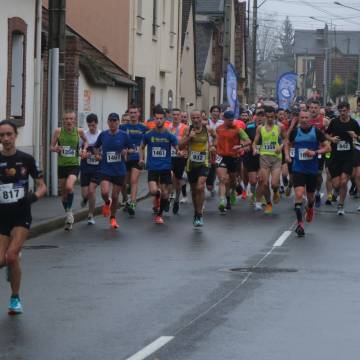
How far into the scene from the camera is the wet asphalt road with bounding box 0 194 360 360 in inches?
346

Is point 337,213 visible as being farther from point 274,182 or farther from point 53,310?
point 53,310

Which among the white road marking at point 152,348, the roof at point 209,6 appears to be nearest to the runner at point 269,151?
the white road marking at point 152,348

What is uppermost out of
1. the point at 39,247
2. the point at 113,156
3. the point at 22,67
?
the point at 22,67

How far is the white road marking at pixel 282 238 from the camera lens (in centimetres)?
1575

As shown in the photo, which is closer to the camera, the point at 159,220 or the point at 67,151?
the point at 67,151

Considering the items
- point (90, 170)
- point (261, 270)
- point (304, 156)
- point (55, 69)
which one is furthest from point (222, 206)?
point (261, 270)

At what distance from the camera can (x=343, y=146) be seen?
2052 cm

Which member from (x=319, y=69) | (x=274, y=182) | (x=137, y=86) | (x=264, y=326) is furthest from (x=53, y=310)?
(x=319, y=69)

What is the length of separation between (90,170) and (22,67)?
497 centimetres

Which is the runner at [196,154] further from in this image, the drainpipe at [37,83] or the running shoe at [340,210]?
the drainpipe at [37,83]

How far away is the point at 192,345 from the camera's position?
8.75m

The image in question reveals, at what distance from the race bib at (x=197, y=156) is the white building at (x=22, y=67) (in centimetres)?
457

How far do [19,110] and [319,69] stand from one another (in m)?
131

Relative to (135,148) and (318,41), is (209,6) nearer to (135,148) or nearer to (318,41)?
(135,148)
